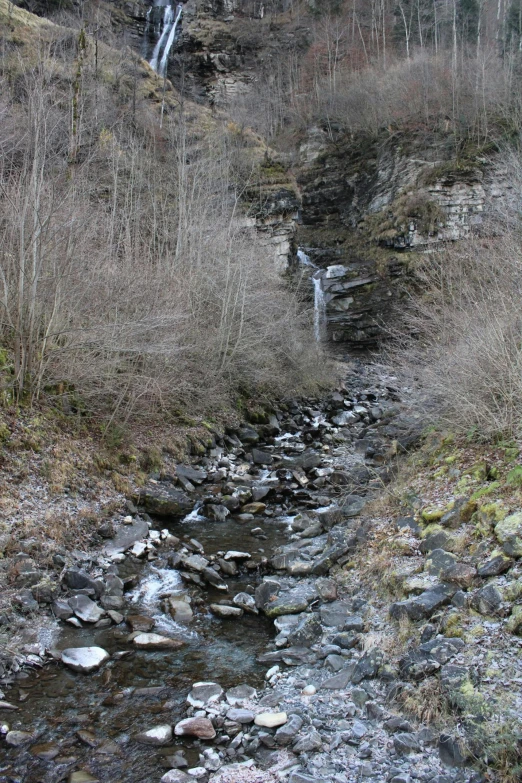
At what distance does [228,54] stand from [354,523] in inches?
2027

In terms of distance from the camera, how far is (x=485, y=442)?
790 cm

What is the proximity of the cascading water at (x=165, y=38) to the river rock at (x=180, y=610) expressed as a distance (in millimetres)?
47385

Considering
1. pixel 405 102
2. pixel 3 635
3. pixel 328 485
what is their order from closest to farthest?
pixel 3 635, pixel 328 485, pixel 405 102

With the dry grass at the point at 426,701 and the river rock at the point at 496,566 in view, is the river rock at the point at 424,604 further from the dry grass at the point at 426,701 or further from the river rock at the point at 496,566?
the dry grass at the point at 426,701

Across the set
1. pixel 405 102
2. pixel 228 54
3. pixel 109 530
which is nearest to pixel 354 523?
pixel 109 530

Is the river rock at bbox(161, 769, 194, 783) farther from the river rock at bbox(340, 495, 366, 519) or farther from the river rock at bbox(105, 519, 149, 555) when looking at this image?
the river rock at bbox(340, 495, 366, 519)

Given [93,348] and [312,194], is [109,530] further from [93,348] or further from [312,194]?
[312,194]

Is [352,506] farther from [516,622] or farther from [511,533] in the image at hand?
[516,622]

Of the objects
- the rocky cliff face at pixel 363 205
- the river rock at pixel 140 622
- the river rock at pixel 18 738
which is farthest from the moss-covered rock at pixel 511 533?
the rocky cliff face at pixel 363 205

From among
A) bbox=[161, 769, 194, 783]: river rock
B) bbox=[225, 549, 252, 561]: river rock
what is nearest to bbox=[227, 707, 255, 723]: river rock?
bbox=[161, 769, 194, 783]: river rock

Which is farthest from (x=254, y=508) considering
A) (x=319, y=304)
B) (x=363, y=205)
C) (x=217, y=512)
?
(x=363, y=205)

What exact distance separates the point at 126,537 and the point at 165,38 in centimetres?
5217

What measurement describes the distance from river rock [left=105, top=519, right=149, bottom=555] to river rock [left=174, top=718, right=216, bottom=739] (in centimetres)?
334

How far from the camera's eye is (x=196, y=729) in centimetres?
418
